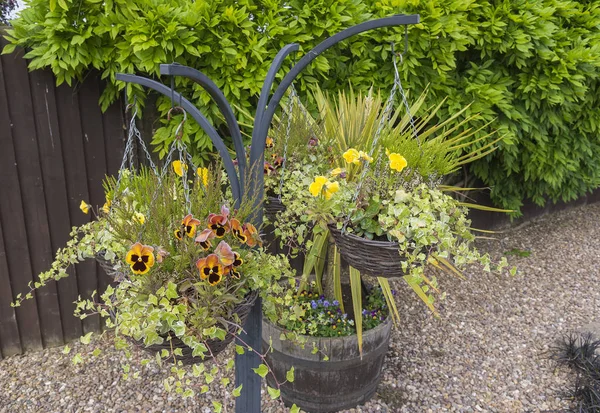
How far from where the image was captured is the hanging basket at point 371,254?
4.33 ft

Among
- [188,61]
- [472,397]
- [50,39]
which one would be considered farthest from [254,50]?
[472,397]

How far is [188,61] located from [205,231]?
1427mm

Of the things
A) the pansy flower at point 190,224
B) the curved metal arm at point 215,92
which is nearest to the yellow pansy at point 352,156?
the curved metal arm at point 215,92

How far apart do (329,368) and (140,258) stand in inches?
48.8

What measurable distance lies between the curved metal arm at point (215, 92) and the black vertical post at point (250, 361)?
0.44 meters

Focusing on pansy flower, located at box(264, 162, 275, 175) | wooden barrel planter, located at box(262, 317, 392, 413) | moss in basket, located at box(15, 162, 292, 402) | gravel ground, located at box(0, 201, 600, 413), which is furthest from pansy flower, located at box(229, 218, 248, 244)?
gravel ground, located at box(0, 201, 600, 413)

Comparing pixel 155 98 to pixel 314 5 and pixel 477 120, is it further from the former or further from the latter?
A: pixel 477 120

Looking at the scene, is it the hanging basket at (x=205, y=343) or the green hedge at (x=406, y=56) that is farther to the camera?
the green hedge at (x=406, y=56)

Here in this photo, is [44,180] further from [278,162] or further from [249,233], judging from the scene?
[249,233]

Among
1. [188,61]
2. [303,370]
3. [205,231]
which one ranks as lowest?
[303,370]

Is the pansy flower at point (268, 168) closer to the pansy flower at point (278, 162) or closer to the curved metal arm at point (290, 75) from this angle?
the pansy flower at point (278, 162)

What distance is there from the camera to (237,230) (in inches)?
47.3

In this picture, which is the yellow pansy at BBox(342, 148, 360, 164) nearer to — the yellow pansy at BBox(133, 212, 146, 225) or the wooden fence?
the yellow pansy at BBox(133, 212, 146, 225)

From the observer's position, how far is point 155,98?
2.46 m
